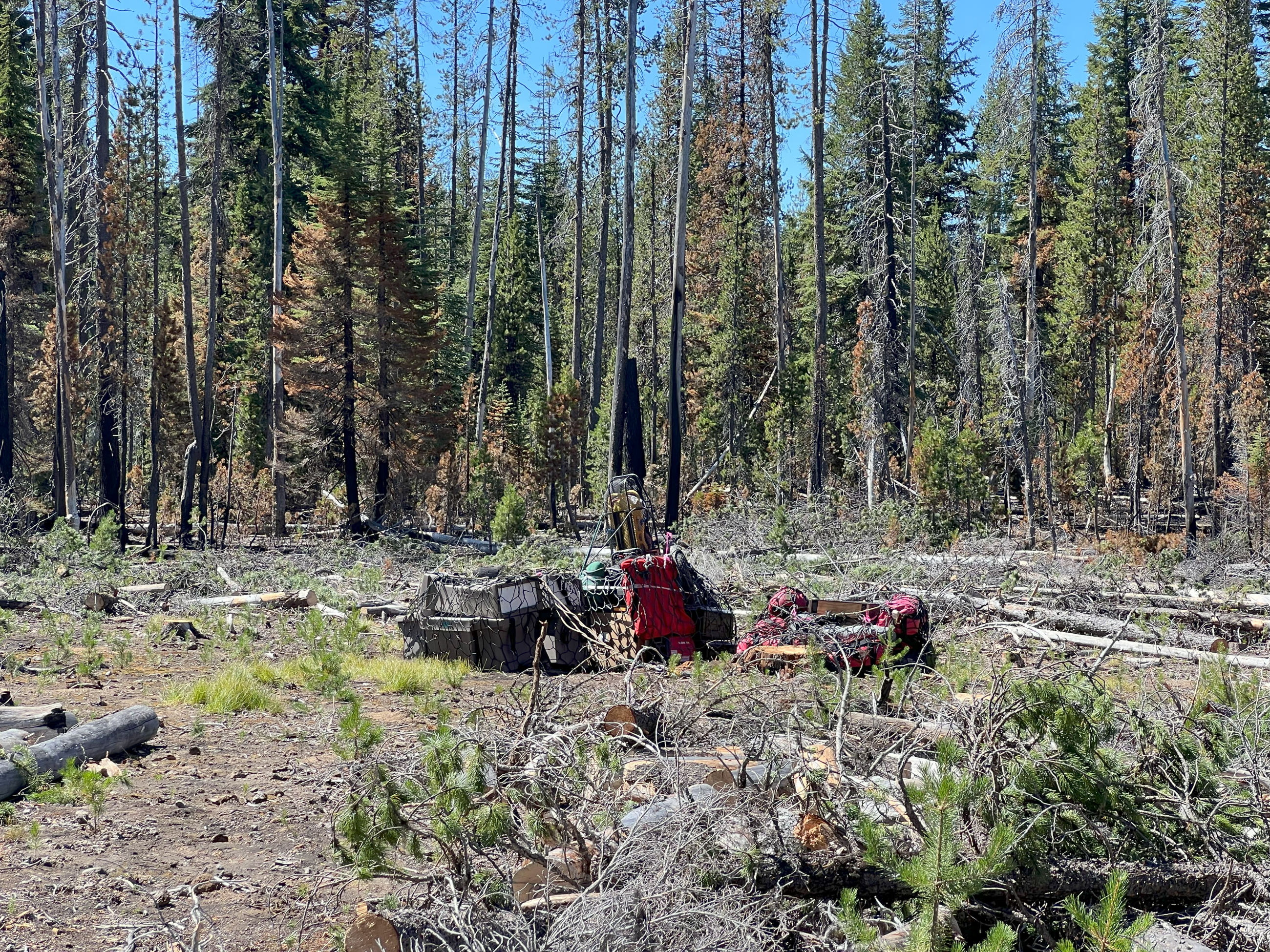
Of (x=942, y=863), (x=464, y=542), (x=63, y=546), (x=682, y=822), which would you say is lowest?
(x=464, y=542)

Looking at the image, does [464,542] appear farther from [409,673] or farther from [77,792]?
[77,792]

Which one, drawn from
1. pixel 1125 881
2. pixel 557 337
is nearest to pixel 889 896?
pixel 1125 881

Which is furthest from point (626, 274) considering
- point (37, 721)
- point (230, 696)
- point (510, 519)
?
point (37, 721)

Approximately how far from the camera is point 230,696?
8.68 m

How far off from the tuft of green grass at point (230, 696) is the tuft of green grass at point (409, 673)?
0.99m

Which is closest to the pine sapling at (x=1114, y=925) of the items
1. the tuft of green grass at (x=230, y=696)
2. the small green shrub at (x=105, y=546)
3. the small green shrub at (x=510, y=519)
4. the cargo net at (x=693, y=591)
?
the tuft of green grass at (x=230, y=696)

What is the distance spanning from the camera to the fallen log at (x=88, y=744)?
6.12 meters

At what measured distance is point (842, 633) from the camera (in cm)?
909

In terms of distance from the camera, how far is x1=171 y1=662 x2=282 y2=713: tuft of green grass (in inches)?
339

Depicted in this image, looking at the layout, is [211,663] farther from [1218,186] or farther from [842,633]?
[1218,186]

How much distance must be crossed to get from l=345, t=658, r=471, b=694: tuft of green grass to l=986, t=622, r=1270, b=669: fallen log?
509 cm

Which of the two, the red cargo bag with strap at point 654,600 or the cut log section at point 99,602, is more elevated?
the red cargo bag with strap at point 654,600

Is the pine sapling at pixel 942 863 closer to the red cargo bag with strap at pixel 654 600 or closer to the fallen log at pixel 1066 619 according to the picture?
the red cargo bag with strap at pixel 654 600

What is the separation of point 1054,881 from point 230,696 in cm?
673
